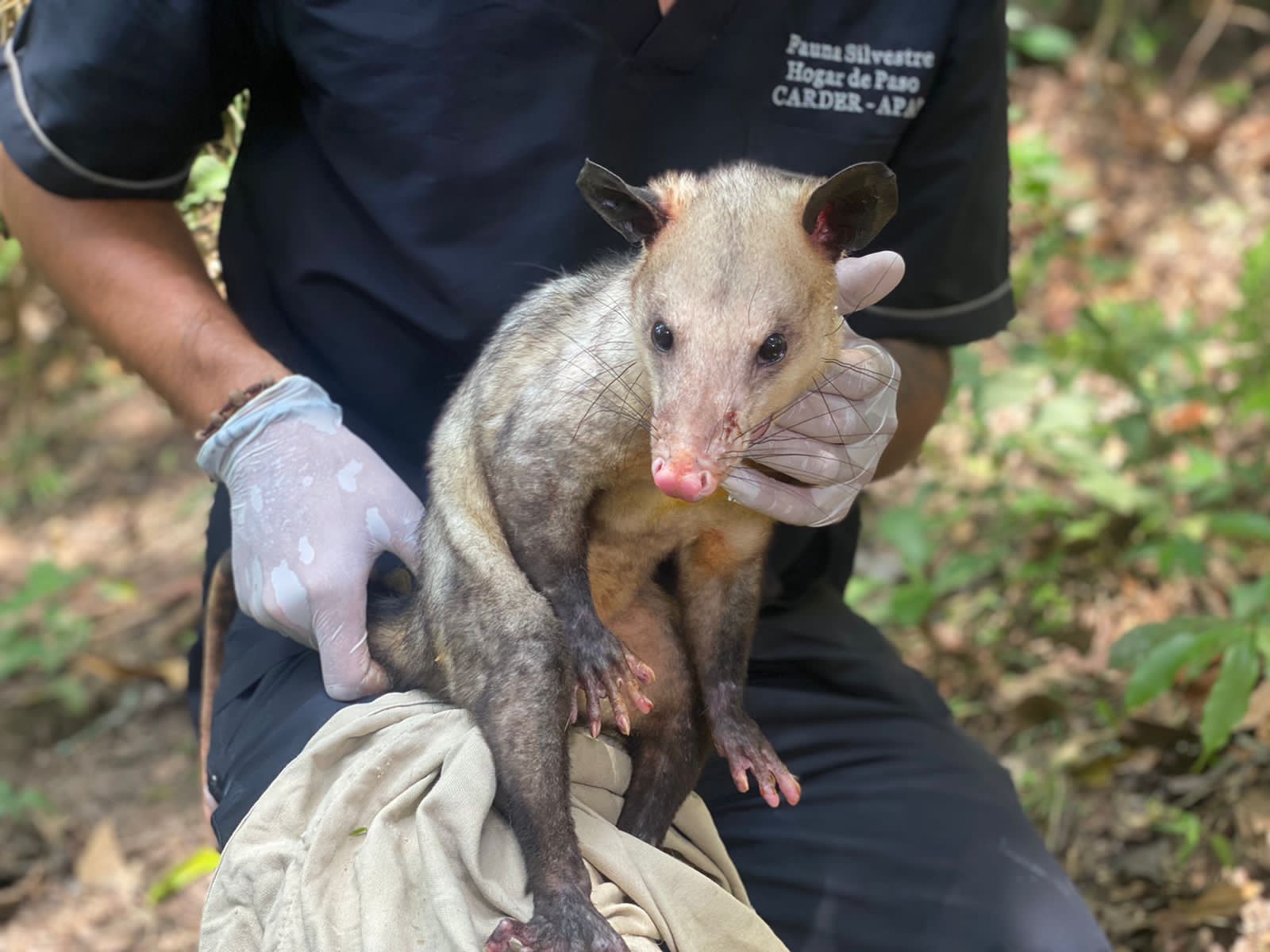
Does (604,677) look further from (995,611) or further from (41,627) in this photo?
(41,627)

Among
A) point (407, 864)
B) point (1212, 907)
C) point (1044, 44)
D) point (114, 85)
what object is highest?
point (114, 85)

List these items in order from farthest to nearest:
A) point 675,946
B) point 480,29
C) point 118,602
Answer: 1. point 118,602
2. point 480,29
3. point 675,946

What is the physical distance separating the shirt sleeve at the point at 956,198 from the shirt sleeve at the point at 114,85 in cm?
166

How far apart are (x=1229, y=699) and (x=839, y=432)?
128 cm

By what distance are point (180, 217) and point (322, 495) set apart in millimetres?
1076

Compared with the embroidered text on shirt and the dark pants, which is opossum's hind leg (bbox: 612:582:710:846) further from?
the embroidered text on shirt

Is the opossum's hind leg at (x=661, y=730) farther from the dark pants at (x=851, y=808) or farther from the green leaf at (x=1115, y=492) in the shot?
the green leaf at (x=1115, y=492)

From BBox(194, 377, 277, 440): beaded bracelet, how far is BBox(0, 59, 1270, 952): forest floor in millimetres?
1945

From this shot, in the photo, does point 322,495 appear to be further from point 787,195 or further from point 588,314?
point 787,195

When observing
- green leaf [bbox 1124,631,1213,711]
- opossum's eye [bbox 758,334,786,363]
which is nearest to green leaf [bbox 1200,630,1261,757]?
green leaf [bbox 1124,631,1213,711]

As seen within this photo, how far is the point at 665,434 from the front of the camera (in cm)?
213

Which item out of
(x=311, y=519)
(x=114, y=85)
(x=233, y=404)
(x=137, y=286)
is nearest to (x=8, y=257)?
(x=137, y=286)

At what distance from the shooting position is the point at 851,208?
2.32 m

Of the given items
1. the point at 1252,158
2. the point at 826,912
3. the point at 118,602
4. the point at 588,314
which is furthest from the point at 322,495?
the point at 1252,158
